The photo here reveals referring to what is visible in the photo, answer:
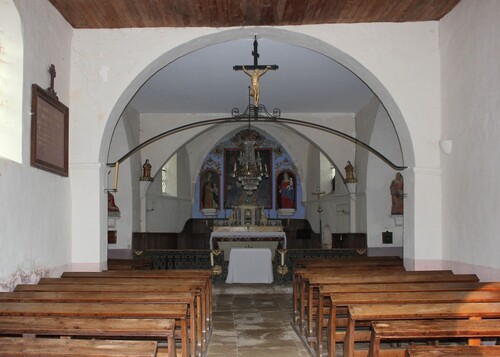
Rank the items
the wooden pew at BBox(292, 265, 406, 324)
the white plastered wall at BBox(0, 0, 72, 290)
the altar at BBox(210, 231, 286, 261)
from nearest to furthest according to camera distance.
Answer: the white plastered wall at BBox(0, 0, 72, 290), the wooden pew at BBox(292, 265, 406, 324), the altar at BBox(210, 231, 286, 261)

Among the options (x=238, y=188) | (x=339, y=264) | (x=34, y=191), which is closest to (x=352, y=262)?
(x=339, y=264)

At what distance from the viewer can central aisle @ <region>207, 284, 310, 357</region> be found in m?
5.75

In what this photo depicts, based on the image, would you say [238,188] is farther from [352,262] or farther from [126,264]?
[352,262]

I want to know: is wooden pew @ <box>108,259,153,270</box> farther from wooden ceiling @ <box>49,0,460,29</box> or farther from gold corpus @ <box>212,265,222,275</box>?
wooden ceiling @ <box>49,0,460,29</box>

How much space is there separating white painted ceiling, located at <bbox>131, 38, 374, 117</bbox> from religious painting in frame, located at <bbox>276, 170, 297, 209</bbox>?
657cm

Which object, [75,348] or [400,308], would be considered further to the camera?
[400,308]

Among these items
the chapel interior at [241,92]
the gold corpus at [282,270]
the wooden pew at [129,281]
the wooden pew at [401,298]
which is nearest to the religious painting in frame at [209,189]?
the chapel interior at [241,92]

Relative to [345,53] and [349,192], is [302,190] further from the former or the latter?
[345,53]

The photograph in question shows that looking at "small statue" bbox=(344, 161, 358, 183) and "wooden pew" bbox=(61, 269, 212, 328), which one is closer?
"wooden pew" bbox=(61, 269, 212, 328)

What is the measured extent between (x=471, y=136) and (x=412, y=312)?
276 centimetres

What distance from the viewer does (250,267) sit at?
11031mm

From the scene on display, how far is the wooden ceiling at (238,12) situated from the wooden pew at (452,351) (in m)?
4.48

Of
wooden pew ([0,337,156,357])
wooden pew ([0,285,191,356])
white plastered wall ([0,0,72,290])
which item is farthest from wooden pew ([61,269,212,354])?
wooden pew ([0,337,156,357])

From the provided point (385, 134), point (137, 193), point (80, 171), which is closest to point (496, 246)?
point (80, 171)
